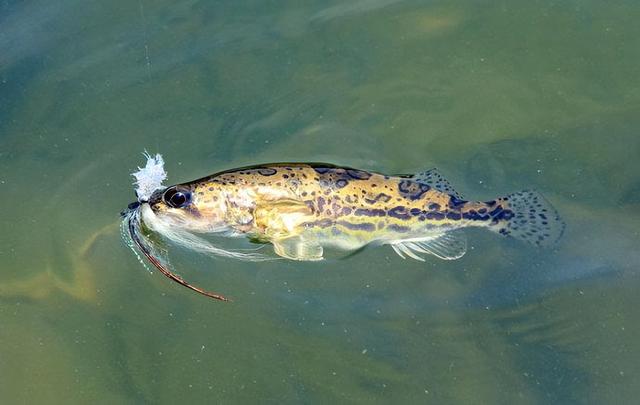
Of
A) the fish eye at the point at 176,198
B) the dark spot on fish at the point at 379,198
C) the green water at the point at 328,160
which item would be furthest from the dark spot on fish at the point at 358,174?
the fish eye at the point at 176,198

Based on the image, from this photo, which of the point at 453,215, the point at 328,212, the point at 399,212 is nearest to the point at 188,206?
the point at 328,212

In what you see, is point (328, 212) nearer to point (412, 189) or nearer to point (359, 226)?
point (359, 226)


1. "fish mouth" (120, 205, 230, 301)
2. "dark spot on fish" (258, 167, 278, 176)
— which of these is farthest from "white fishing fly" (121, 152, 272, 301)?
"dark spot on fish" (258, 167, 278, 176)

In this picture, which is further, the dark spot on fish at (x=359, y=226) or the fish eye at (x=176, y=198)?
the dark spot on fish at (x=359, y=226)

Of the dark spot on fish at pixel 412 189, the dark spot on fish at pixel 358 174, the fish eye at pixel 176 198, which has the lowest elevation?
the dark spot on fish at pixel 412 189

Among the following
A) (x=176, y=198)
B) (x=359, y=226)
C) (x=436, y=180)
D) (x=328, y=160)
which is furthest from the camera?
(x=328, y=160)

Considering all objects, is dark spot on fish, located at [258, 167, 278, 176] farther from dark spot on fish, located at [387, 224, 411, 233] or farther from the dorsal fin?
the dorsal fin

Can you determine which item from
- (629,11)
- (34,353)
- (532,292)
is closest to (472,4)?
(629,11)

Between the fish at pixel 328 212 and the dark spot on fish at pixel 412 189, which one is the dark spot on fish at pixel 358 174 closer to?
the fish at pixel 328 212
